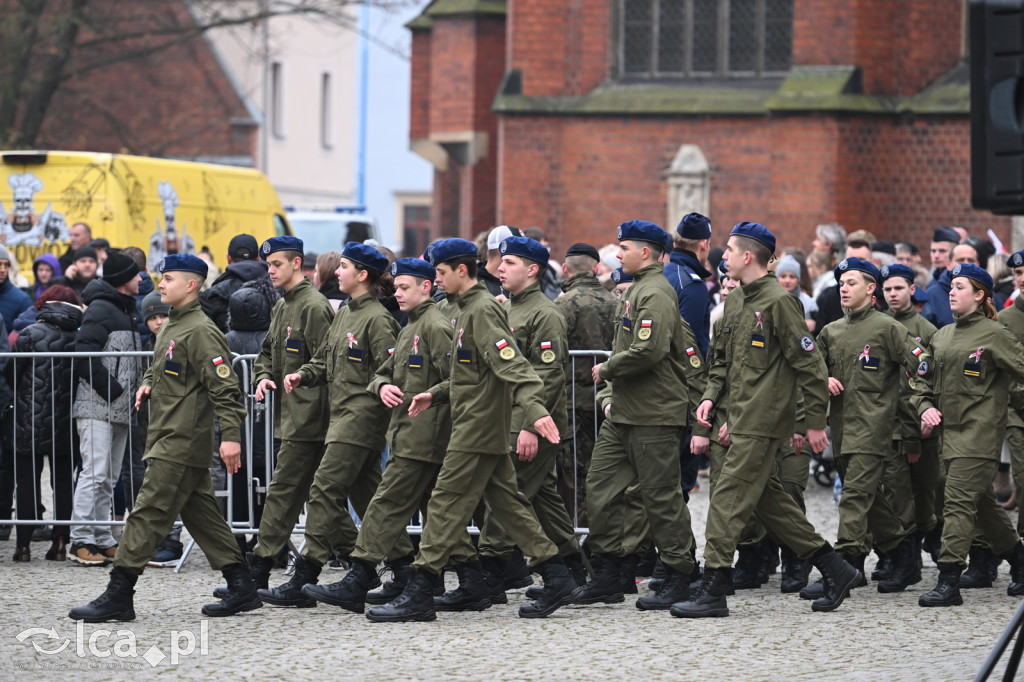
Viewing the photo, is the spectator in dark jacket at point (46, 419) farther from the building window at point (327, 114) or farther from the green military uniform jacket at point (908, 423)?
the building window at point (327, 114)

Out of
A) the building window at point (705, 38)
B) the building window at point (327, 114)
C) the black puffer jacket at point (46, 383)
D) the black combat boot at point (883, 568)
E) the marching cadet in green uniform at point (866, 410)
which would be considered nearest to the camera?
the marching cadet in green uniform at point (866, 410)

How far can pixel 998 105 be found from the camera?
5426 mm

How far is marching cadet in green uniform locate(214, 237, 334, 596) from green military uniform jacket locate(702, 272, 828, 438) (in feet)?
7.30

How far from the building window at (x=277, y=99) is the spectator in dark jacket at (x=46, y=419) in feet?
123

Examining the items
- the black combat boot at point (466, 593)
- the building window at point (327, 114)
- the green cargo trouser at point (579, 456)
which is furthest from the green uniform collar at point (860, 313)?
the building window at point (327, 114)

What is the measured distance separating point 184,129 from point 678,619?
32.5 m

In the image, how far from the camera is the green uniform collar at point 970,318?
9.09 m

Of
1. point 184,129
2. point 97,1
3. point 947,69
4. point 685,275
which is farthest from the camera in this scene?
Answer: point 184,129

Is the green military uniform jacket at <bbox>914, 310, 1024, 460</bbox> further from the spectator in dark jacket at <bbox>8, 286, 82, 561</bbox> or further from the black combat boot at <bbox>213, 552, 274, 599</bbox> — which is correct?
the spectator in dark jacket at <bbox>8, 286, 82, 561</bbox>

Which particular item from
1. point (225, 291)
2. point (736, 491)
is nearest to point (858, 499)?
point (736, 491)

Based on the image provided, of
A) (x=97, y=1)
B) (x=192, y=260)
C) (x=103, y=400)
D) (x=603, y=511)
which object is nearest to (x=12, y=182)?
(x=103, y=400)

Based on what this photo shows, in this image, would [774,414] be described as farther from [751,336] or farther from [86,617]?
[86,617]

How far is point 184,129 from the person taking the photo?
3916cm

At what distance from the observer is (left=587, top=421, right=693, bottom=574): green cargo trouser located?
28.3 ft
